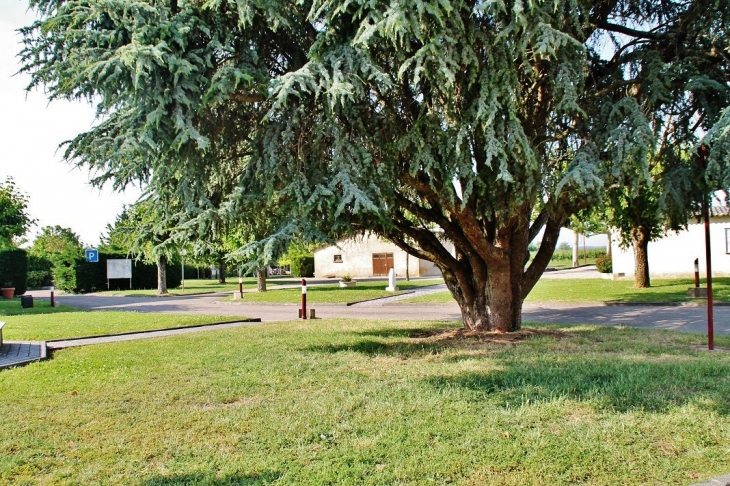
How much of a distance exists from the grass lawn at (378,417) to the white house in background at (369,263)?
1446 inches

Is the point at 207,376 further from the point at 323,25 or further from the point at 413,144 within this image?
the point at 323,25

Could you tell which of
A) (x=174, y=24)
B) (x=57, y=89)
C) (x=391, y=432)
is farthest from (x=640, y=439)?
(x=57, y=89)

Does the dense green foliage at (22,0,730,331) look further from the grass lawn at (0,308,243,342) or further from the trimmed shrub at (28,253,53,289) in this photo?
the trimmed shrub at (28,253,53,289)

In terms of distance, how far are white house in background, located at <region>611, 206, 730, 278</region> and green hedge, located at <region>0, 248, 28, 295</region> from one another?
113 ft

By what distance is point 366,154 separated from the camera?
694 centimetres

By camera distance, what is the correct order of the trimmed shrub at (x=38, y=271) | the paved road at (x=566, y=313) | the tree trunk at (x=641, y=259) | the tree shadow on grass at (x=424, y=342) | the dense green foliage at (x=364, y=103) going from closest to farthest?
the dense green foliage at (x=364, y=103), the tree shadow on grass at (x=424, y=342), the paved road at (x=566, y=313), the tree trunk at (x=641, y=259), the trimmed shrub at (x=38, y=271)

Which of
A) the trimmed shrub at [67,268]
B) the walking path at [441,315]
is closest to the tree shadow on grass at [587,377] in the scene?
the walking path at [441,315]

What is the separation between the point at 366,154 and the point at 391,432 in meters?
3.54

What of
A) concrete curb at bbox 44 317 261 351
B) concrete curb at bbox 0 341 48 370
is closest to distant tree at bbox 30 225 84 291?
concrete curb at bbox 44 317 261 351

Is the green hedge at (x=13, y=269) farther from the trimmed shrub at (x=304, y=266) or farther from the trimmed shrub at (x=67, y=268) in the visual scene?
the trimmed shrub at (x=304, y=266)

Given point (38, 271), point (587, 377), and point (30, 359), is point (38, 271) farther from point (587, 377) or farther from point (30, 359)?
point (587, 377)

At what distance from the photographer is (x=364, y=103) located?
7590 mm

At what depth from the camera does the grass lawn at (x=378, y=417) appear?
388 centimetres

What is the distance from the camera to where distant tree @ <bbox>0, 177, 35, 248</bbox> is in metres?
27.0
